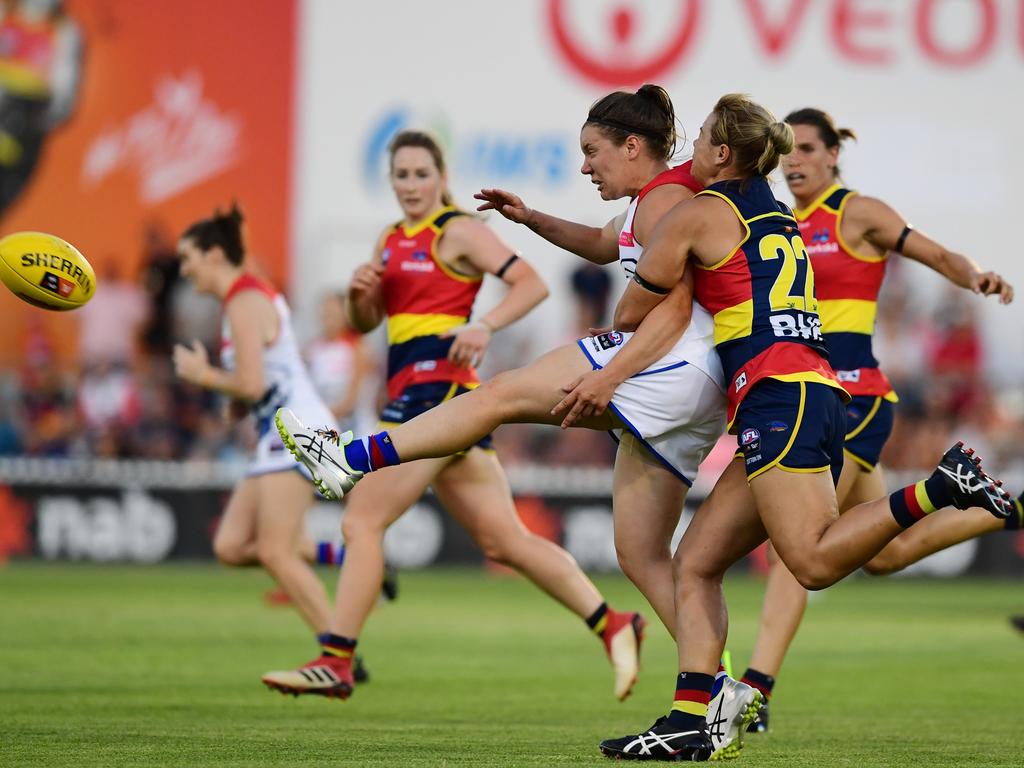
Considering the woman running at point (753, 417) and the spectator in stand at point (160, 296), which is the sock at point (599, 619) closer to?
the woman running at point (753, 417)

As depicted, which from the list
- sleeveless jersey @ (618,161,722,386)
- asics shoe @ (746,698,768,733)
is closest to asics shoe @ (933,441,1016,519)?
sleeveless jersey @ (618,161,722,386)

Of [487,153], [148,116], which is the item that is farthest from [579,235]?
[148,116]

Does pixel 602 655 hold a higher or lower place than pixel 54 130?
lower

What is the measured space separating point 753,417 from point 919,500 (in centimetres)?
62

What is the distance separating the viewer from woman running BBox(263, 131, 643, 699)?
7.75 m

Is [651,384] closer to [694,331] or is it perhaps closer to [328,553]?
[694,331]

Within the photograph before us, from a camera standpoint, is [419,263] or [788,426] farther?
[419,263]

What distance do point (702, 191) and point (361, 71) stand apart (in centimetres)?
1740

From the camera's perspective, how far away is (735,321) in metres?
5.77

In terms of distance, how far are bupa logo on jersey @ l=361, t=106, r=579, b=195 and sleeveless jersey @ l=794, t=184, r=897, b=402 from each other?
14395 mm

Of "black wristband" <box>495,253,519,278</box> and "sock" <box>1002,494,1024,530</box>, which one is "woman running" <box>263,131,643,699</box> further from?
"sock" <box>1002,494,1024,530</box>

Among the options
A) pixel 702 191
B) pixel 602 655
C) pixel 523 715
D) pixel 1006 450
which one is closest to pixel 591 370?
pixel 702 191

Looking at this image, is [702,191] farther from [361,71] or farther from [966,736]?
[361,71]

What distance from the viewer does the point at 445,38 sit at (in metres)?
22.6
